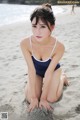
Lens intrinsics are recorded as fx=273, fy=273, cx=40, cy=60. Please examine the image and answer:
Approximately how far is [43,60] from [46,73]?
0.75 ft

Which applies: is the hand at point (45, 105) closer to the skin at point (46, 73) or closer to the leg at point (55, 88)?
the skin at point (46, 73)

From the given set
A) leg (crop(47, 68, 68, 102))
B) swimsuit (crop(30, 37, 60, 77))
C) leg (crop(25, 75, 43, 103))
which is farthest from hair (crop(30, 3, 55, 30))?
leg (crop(25, 75, 43, 103))

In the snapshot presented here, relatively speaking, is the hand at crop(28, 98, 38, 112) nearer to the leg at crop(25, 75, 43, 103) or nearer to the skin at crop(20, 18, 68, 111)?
the skin at crop(20, 18, 68, 111)

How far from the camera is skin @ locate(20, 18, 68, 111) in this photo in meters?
3.07

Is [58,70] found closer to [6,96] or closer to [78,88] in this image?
[78,88]

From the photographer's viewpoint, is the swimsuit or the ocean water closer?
the swimsuit

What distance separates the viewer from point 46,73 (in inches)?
125

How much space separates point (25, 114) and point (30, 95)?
267 millimetres

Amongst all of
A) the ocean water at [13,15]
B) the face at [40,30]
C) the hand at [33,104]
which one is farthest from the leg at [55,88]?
the ocean water at [13,15]

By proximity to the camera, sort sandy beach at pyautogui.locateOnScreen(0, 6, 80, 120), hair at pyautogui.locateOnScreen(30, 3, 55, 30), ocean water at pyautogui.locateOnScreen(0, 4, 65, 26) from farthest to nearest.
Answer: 1. ocean water at pyautogui.locateOnScreen(0, 4, 65, 26)
2. sandy beach at pyautogui.locateOnScreen(0, 6, 80, 120)
3. hair at pyautogui.locateOnScreen(30, 3, 55, 30)

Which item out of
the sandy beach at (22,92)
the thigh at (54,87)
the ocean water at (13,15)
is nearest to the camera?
the sandy beach at (22,92)

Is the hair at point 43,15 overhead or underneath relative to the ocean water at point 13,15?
overhead

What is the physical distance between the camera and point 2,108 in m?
3.26

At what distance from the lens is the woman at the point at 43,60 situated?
2.99 m
